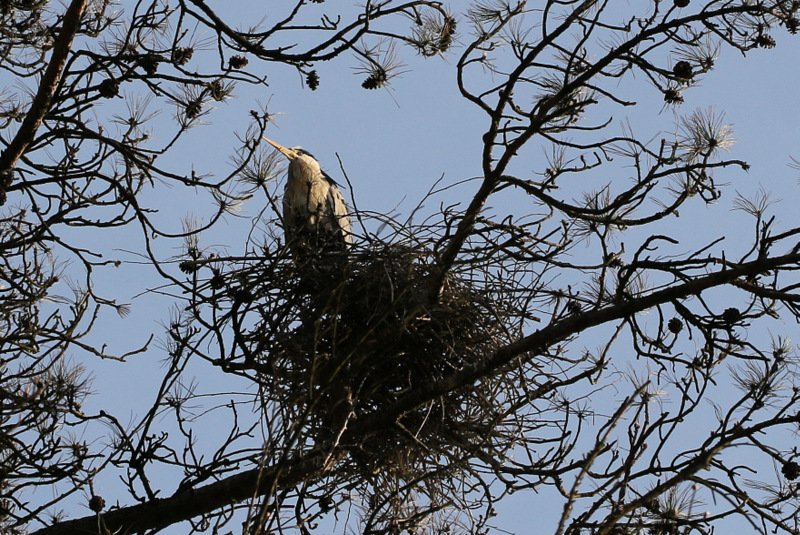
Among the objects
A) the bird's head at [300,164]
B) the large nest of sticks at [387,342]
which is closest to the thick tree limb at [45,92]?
the large nest of sticks at [387,342]

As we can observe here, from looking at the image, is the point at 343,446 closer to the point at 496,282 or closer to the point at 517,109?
the point at 496,282

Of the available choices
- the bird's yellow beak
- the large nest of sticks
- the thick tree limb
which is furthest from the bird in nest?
the thick tree limb

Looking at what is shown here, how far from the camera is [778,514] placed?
3578mm

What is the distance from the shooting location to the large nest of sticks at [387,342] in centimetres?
394

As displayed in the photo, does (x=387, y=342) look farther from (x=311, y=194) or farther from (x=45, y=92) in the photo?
(x=311, y=194)

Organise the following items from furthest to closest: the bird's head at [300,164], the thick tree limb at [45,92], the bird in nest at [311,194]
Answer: the bird's head at [300,164] < the bird in nest at [311,194] < the thick tree limb at [45,92]

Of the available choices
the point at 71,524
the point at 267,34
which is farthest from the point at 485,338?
the point at 71,524

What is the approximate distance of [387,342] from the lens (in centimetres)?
400

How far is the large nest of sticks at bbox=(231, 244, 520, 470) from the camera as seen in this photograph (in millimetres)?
3939

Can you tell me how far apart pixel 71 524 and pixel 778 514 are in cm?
266

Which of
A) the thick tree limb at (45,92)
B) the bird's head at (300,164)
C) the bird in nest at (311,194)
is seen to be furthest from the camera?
the bird's head at (300,164)

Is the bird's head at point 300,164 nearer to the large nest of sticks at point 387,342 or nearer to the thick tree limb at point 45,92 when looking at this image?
the large nest of sticks at point 387,342

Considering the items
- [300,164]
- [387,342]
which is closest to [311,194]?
[300,164]

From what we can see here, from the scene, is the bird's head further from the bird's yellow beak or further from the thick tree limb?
the thick tree limb
